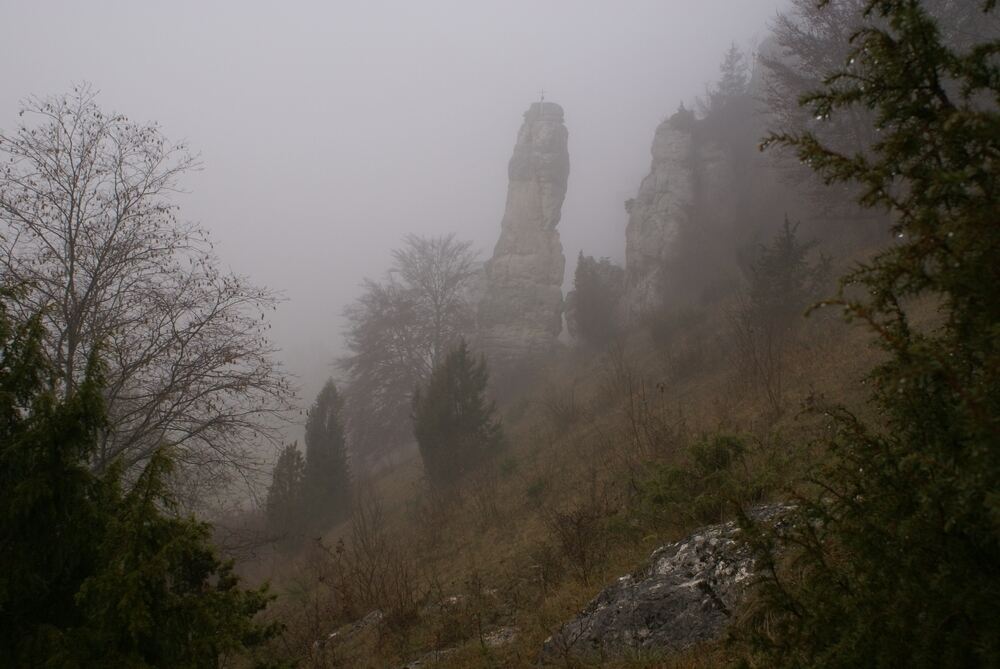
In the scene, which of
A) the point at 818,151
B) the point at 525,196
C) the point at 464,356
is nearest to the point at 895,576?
the point at 818,151

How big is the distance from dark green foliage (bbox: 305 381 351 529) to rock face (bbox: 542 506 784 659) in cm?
1472

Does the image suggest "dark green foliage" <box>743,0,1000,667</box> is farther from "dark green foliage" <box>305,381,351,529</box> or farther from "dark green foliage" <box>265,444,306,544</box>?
"dark green foliage" <box>305,381,351,529</box>

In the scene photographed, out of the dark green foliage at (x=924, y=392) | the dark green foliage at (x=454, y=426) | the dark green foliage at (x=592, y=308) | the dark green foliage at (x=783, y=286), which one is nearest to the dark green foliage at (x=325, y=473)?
the dark green foliage at (x=454, y=426)

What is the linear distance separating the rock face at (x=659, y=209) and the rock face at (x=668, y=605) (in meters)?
22.4

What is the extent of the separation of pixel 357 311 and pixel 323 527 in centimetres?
1315

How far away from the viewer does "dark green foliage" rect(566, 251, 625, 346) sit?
24828 millimetres

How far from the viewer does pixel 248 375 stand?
8.60 metres

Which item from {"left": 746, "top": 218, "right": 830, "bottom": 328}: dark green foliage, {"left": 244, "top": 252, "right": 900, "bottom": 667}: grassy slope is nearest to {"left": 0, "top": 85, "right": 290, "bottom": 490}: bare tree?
{"left": 244, "top": 252, "right": 900, "bottom": 667}: grassy slope

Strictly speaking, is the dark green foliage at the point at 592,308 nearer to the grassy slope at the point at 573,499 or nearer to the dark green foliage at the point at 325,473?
the grassy slope at the point at 573,499

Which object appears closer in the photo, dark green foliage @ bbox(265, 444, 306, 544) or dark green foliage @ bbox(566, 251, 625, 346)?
dark green foliage @ bbox(265, 444, 306, 544)

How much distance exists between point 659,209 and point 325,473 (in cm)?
2161

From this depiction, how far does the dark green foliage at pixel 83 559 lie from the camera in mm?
2223

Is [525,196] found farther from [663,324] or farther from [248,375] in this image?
[248,375]

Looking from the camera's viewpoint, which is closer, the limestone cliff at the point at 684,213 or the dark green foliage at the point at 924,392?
the dark green foliage at the point at 924,392
